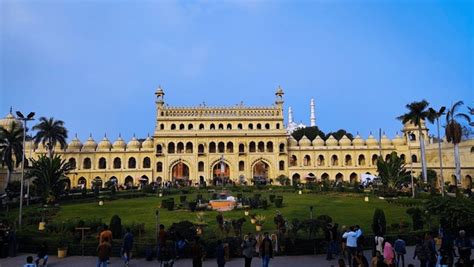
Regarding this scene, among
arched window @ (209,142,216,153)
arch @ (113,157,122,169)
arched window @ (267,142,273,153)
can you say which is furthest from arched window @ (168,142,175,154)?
arched window @ (267,142,273,153)

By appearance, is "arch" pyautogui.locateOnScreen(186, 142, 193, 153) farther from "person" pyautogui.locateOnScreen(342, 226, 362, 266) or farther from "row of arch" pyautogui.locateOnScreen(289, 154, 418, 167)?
"person" pyautogui.locateOnScreen(342, 226, 362, 266)

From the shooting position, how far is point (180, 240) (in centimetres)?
1424

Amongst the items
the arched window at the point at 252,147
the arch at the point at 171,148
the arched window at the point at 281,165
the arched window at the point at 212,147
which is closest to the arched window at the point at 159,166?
the arch at the point at 171,148

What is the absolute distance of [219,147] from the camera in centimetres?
6044

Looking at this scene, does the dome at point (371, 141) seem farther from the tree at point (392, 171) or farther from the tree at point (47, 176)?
the tree at point (47, 176)

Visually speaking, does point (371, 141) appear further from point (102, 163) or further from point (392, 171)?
point (102, 163)

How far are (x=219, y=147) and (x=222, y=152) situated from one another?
5.05 ft

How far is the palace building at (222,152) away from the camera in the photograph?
5775cm

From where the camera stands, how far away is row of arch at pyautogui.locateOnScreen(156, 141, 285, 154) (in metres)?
58.4

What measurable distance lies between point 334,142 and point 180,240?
5340 centimetres

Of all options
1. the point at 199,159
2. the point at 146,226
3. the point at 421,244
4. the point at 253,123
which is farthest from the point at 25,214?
the point at 253,123

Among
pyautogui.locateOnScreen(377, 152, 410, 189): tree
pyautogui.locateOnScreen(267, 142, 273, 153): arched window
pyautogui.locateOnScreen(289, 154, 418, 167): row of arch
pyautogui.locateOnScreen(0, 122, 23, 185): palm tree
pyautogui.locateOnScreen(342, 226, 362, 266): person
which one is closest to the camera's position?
pyautogui.locateOnScreen(342, 226, 362, 266): person

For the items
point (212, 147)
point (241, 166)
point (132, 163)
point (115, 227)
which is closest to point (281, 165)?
point (241, 166)

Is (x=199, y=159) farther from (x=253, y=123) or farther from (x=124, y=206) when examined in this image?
(x=124, y=206)
